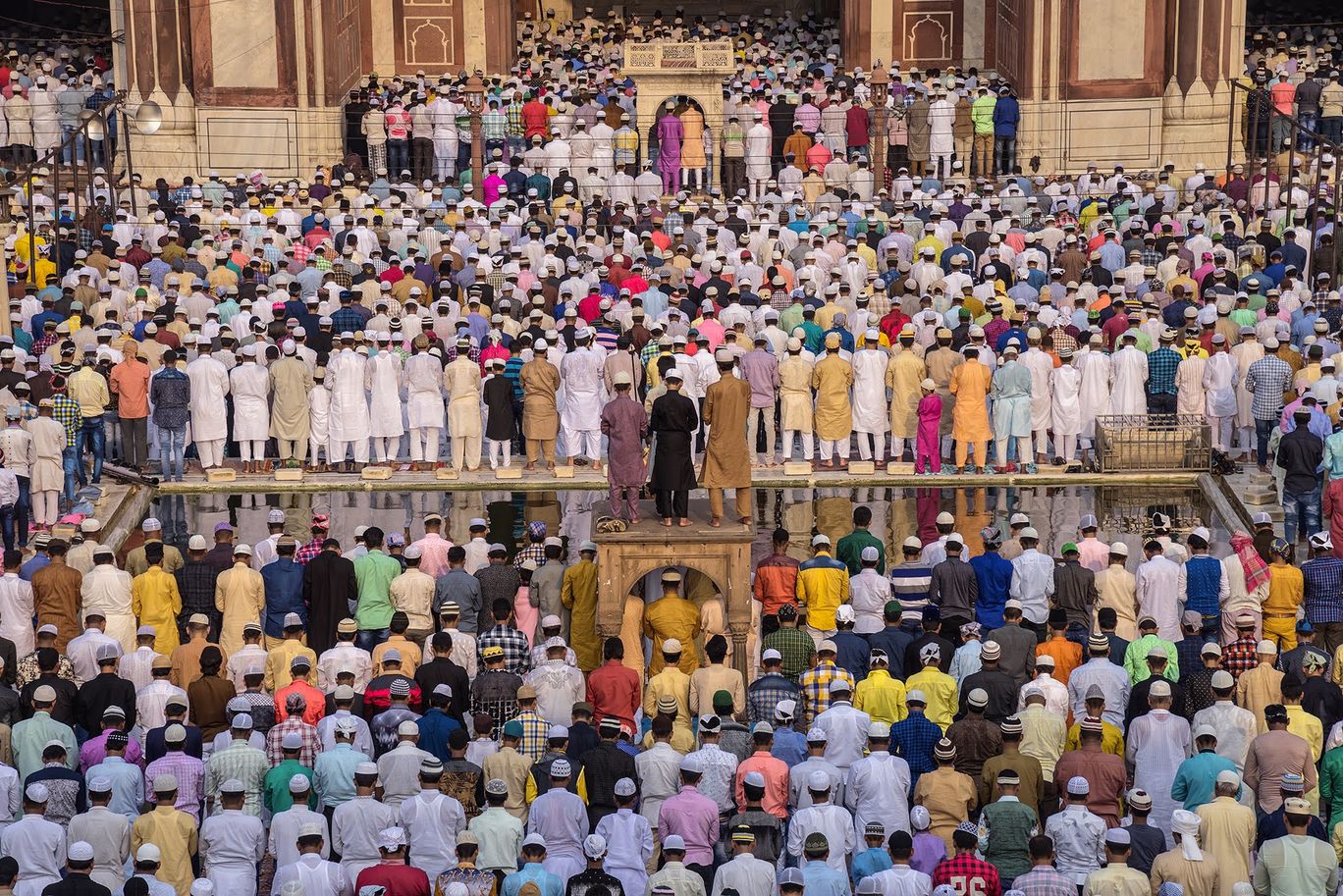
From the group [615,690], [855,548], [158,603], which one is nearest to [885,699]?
[615,690]

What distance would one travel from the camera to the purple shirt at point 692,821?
13320 mm

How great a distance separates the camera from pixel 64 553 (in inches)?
703

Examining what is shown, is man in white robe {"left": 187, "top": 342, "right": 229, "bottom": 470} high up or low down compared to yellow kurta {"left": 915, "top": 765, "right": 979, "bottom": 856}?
up

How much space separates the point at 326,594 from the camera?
17.3 metres

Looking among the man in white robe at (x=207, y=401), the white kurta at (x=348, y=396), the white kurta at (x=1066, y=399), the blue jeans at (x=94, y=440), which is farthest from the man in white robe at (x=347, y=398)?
the white kurta at (x=1066, y=399)

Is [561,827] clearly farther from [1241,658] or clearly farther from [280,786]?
[1241,658]

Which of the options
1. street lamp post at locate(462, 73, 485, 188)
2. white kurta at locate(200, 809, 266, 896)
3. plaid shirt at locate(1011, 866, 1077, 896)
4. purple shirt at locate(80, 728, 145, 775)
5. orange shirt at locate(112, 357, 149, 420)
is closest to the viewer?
plaid shirt at locate(1011, 866, 1077, 896)

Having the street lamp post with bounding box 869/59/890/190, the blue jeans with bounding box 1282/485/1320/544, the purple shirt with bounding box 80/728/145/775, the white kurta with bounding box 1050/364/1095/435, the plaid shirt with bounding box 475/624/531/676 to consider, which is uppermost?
the street lamp post with bounding box 869/59/890/190

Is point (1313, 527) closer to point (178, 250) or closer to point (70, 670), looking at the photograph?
point (70, 670)

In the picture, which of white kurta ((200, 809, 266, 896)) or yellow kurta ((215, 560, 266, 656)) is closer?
white kurta ((200, 809, 266, 896))

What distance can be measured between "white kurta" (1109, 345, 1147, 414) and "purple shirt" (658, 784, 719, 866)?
10.6 m

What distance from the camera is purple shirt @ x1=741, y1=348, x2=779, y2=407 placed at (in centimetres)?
2270

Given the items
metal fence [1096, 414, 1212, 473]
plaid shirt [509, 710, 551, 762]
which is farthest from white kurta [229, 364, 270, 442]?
plaid shirt [509, 710, 551, 762]

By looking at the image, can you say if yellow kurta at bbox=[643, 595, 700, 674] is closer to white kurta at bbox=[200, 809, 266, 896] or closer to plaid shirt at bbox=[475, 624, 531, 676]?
plaid shirt at bbox=[475, 624, 531, 676]
